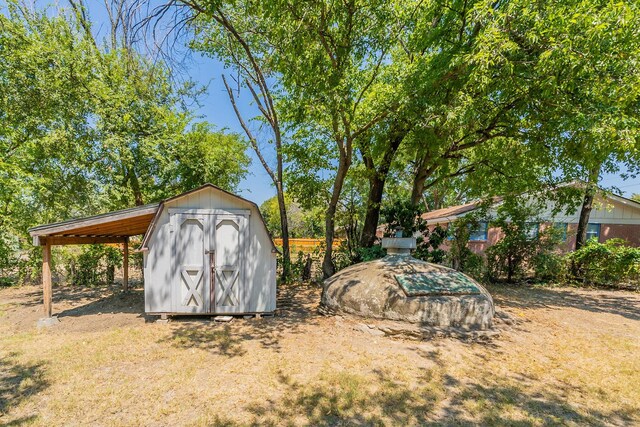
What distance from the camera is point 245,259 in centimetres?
581

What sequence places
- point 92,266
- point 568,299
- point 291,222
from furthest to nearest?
point 291,222 < point 92,266 < point 568,299

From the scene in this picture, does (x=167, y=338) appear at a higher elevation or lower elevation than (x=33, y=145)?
lower

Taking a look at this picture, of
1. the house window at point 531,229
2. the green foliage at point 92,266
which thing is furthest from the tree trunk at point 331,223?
the green foliage at point 92,266

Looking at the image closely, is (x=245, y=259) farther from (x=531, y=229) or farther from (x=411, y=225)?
(x=531, y=229)

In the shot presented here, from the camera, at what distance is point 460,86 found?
6055 millimetres

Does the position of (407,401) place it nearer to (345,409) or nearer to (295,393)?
(345,409)

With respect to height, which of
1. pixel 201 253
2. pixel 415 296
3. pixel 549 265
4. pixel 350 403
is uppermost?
pixel 201 253

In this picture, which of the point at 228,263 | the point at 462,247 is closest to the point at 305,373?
the point at 228,263

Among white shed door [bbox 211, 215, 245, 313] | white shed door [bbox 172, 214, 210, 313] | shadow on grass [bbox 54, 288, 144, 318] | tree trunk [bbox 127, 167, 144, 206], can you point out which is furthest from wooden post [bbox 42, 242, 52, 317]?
tree trunk [bbox 127, 167, 144, 206]

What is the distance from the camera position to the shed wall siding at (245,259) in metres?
5.54

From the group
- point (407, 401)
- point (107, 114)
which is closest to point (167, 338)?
point (407, 401)

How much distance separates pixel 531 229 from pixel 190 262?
11.1 meters

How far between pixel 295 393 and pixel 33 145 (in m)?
9.78

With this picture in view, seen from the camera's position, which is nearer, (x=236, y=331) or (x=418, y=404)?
(x=418, y=404)
